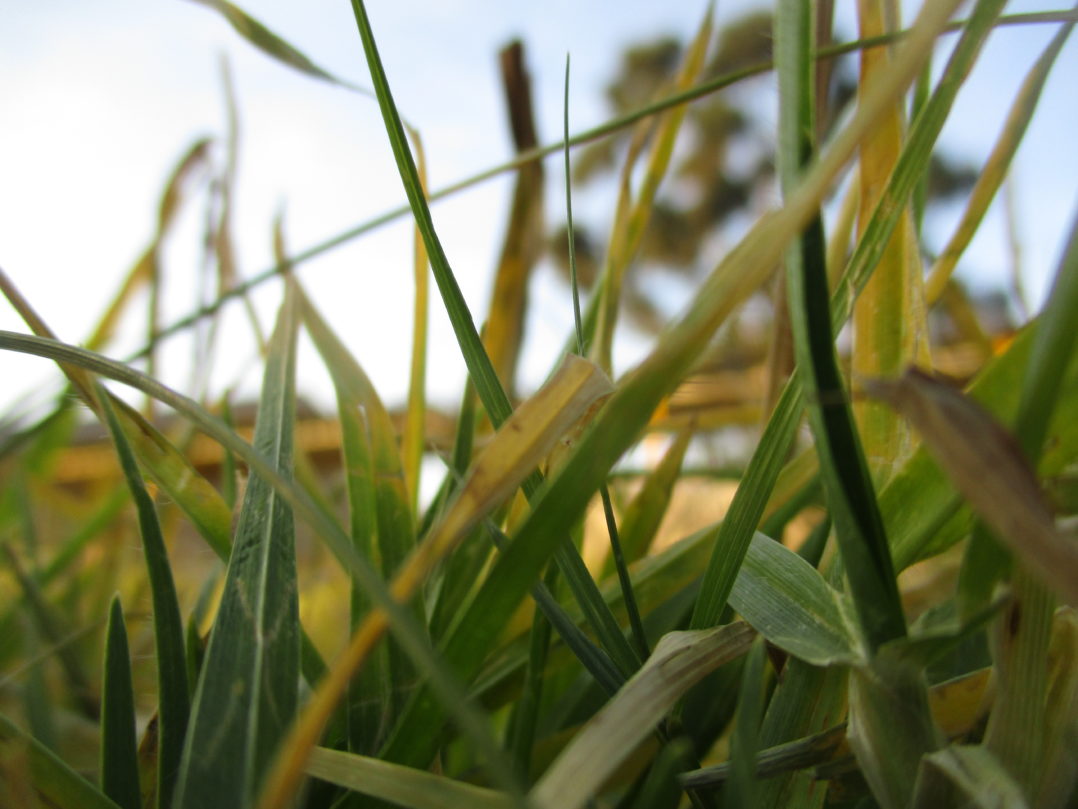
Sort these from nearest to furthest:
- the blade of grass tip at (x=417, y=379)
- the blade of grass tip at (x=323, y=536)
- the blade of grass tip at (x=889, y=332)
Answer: the blade of grass tip at (x=323, y=536) → the blade of grass tip at (x=889, y=332) → the blade of grass tip at (x=417, y=379)

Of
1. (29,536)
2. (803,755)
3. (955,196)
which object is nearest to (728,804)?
(803,755)

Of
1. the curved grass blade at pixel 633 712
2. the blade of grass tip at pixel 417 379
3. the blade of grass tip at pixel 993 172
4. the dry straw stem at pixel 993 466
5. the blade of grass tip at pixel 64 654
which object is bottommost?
the blade of grass tip at pixel 64 654

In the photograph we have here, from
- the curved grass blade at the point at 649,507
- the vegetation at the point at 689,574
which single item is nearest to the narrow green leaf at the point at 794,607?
the vegetation at the point at 689,574

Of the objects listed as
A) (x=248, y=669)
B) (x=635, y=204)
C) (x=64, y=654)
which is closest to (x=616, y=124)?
(x=635, y=204)

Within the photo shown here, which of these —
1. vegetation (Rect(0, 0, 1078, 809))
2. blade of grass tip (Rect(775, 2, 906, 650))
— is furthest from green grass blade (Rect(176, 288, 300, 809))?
blade of grass tip (Rect(775, 2, 906, 650))

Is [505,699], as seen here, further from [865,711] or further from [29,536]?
[29,536]

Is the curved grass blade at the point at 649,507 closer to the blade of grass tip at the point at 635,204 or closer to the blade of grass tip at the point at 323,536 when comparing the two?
the blade of grass tip at the point at 635,204
